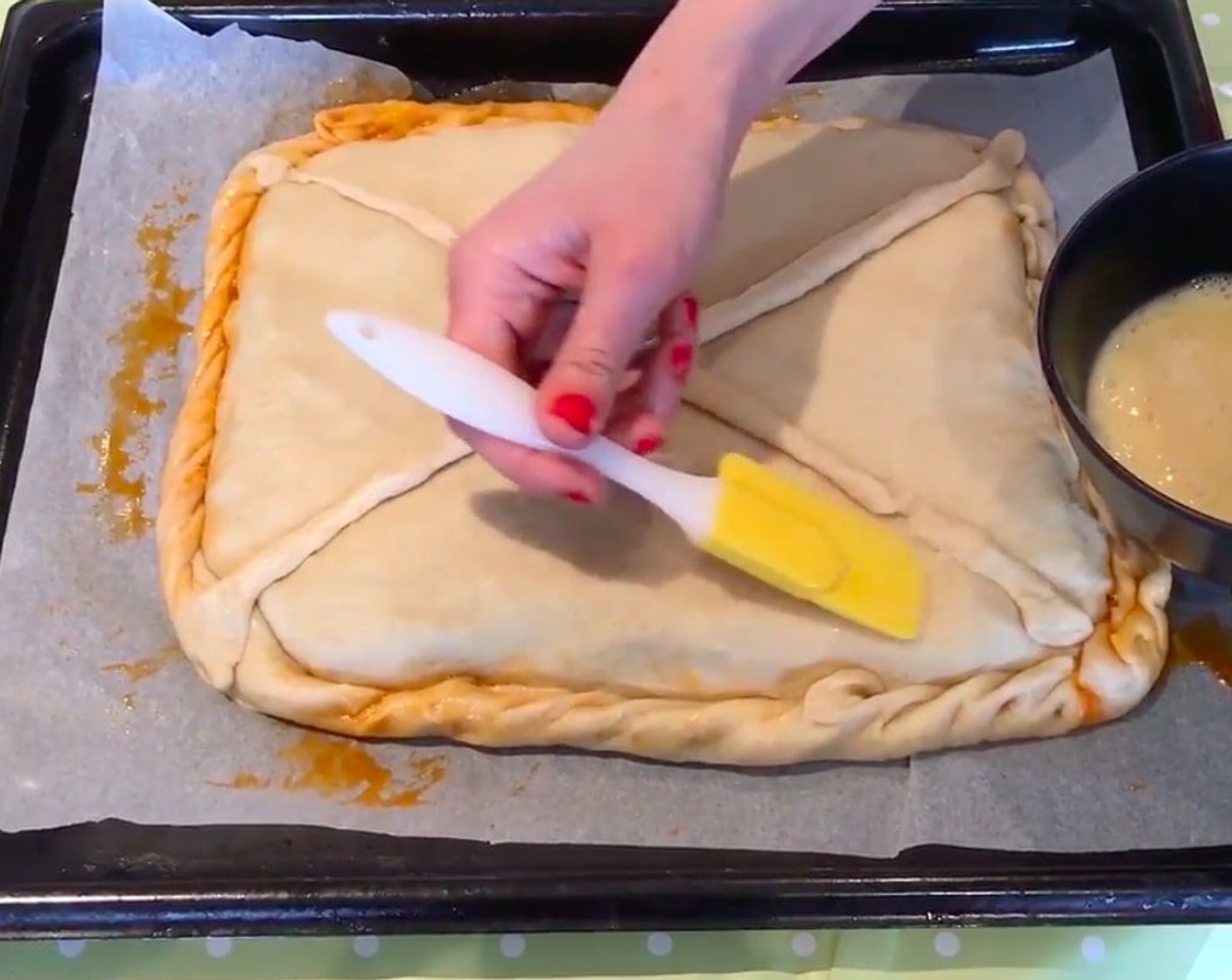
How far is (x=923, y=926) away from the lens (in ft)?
2.76

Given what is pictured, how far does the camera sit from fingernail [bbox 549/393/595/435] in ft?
2.37

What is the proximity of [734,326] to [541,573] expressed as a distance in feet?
0.77

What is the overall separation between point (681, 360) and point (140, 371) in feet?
1.51

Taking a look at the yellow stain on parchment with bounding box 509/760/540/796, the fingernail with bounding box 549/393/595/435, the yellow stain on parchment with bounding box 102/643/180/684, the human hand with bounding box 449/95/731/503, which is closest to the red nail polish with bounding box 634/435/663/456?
the human hand with bounding box 449/95/731/503

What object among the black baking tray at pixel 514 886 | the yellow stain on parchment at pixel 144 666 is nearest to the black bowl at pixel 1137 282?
the black baking tray at pixel 514 886

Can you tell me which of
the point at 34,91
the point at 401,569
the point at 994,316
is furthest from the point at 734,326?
the point at 34,91

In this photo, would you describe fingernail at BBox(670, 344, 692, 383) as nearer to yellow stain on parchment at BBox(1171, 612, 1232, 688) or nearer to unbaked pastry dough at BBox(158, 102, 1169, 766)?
unbaked pastry dough at BBox(158, 102, 1169, 766)

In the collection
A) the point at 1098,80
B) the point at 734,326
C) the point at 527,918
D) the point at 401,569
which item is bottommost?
the point at 527,918

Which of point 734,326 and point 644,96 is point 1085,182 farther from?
point 644,96

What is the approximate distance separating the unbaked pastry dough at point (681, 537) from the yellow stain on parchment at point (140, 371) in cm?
3

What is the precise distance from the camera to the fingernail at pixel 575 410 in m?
0.72

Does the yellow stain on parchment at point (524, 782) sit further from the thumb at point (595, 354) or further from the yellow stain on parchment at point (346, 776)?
the thumb at point (595, 354)

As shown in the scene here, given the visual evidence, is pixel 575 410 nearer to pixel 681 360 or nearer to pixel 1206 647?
pixel 681 360

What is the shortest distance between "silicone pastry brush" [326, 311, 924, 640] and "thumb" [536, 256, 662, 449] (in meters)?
0.02
